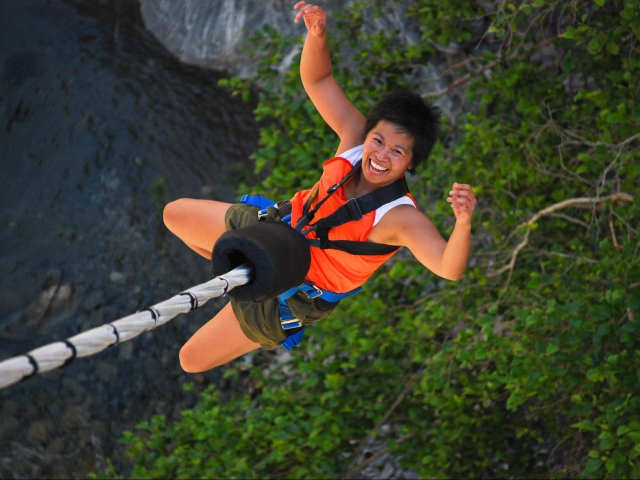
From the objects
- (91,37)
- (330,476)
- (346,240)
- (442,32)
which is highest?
(91,37)

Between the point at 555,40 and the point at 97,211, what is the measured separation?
4266mm

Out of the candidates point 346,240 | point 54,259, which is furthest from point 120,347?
point 346,240

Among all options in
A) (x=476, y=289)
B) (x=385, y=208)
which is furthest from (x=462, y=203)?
(x=476, y=289)

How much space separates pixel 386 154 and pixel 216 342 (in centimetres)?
84

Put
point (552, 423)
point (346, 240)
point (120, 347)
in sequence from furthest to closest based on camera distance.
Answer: point (120, 347) < point (552, 423) < point (346, 240)

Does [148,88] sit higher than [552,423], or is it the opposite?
[148,88]

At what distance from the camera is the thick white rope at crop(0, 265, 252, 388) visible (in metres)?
1.18

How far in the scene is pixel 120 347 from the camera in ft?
21.3

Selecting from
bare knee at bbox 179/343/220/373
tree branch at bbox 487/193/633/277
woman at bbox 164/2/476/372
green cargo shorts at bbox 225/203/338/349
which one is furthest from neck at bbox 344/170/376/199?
tree branch at bbox 487/193/633/277

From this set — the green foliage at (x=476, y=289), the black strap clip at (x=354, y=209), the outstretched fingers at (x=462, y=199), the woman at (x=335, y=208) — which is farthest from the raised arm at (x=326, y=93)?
the green foliage at (x=476, y=289)

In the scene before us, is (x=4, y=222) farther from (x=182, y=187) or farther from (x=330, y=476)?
(x=330, y=476)

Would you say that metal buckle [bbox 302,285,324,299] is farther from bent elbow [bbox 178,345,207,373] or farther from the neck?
bent elbow [bbox 178,345,207,373]

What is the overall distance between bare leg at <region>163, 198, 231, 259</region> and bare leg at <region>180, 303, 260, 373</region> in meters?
0.23

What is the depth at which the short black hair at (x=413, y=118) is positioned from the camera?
2201mm
